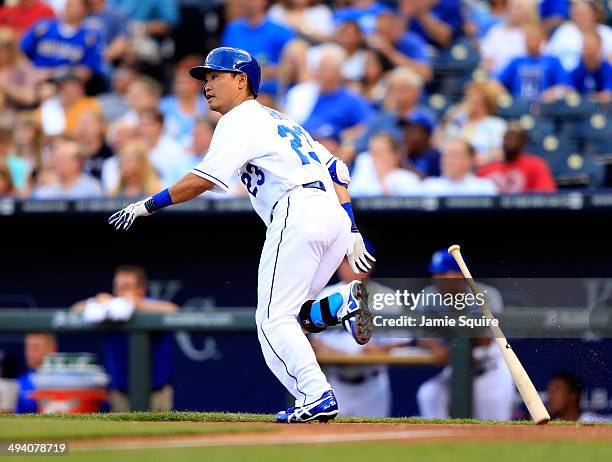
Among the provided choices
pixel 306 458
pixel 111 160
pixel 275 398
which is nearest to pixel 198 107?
pixel 111 160

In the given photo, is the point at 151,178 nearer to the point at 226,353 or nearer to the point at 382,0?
the point at 226,353

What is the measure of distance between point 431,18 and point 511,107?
1293 millimetres

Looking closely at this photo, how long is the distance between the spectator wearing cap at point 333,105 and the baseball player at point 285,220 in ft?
12.2

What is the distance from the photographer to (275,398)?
24.7 feet

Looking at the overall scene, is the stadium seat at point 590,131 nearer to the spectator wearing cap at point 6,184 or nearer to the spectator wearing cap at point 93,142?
the spectator wearing cap at point 93,142

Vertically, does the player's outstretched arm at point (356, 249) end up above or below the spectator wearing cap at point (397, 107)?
below

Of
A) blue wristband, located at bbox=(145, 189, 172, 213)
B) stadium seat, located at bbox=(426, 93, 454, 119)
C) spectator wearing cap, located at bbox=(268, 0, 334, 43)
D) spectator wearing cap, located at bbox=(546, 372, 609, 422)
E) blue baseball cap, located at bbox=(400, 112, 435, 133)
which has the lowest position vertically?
spectator wearing cap, located at bbox=(546, 372, 609, 422)

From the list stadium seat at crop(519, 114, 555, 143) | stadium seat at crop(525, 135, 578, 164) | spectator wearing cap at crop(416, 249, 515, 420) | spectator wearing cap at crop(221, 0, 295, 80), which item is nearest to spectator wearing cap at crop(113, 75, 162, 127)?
spectator wearing cap at crop(221, 0, 295, 80)

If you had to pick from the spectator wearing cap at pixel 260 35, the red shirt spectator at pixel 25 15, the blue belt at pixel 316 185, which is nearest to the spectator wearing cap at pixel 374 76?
the spectator wearing cap at pixel 260 35

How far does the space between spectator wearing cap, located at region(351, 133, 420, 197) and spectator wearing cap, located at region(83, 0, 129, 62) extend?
3260 millimetres

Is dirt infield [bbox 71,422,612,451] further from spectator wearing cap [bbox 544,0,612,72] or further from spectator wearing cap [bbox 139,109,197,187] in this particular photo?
spectator wearing cap [bbox 544,0,612,72]

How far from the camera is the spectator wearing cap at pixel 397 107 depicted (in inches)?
364

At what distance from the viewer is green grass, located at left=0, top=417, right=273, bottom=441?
5.03m

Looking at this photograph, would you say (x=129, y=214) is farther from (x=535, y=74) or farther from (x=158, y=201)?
(x=535, y=74)
